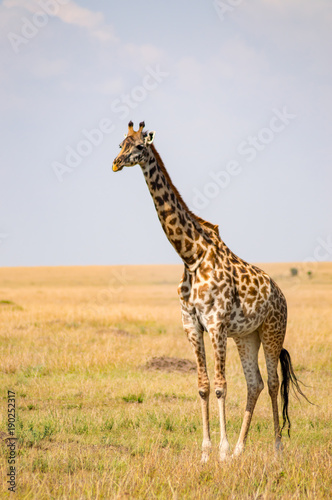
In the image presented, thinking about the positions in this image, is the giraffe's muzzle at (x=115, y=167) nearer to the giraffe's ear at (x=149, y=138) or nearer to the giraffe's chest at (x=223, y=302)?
the giraffe's ear at (x=149, y=138)

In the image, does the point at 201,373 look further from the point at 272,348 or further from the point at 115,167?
the point at 115,167

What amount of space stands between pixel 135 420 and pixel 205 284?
9.33ft

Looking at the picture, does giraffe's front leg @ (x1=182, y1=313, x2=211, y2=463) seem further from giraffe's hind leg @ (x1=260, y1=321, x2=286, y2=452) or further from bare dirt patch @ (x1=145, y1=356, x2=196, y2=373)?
bare dirt patch @ (x1=145, y1=356, x2=196, y2=373)

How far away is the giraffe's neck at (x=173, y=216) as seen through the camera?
20.5ft

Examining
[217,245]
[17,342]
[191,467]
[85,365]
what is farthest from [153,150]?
[17,342]

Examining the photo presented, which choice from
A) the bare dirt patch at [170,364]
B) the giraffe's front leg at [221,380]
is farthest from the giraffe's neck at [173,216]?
the bare dirt patch at [170,364]

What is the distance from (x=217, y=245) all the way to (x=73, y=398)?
14.1ft

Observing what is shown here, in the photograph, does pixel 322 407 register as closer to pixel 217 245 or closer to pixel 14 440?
pixel 217 245

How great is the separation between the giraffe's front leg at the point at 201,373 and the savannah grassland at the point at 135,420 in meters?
0.25

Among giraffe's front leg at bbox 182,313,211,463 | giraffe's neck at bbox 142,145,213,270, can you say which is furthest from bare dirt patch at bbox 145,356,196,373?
giraffe's neck at bbox 142,145,213,270

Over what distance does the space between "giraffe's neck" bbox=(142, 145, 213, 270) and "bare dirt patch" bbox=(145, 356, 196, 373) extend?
5.75 metres

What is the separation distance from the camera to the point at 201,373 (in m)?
6.32

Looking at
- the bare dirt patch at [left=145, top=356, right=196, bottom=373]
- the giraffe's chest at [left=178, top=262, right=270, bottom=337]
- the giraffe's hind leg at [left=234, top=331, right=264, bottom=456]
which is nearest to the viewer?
Result: the giraffe's chest at [left=178, top=262, right=270, bottom=337]

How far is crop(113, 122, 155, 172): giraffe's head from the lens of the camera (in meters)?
5.85
